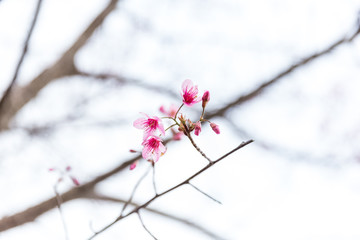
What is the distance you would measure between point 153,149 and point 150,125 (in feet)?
0.25

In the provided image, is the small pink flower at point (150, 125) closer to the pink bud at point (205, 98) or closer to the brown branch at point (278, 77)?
the pink bud at point (205, 98)

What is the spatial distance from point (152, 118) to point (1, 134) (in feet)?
6.88

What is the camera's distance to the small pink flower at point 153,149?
0.85 metres

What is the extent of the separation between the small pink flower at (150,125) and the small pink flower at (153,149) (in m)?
0.03

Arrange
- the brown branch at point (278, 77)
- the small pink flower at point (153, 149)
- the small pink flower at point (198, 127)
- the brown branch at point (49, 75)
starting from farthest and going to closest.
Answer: the brown branch at point (49, 75) < the brown branch at point (278, 77) < the small pink flower at point (153, 149) < the small pink flower at point (198, 127)

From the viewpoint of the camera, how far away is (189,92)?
915mm

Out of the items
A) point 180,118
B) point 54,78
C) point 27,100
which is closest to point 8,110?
point 27,100

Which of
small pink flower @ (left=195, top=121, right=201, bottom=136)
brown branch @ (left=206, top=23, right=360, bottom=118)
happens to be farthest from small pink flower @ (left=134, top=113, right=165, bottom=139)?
brown branch @ (left=206, top=23, right=360, bottom=118)

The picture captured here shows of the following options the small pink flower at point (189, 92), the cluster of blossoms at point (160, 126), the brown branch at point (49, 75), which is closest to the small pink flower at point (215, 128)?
the cluster of blossoms at point (160, 126)

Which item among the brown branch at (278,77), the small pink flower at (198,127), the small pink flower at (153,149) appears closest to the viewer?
the small pink flower at (198,127)

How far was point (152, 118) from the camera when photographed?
85cm

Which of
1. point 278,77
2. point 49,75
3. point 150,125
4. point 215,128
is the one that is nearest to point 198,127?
point 215,128

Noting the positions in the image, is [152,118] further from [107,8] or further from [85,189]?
[107,8]

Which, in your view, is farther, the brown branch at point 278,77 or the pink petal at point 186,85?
the brown branch at point 278,77
